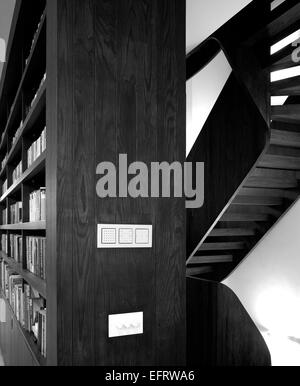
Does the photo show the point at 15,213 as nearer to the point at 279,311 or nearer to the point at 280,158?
the point at 280,158

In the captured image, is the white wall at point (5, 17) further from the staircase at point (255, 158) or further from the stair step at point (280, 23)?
the stair step at point (280, 23)

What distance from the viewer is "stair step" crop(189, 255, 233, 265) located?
15.5 feet

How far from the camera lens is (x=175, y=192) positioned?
1.68m

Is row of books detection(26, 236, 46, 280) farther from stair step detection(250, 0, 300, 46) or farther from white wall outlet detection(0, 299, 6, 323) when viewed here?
stair step detection(250, 0, 300, 46)

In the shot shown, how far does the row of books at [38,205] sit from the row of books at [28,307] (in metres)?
0.42

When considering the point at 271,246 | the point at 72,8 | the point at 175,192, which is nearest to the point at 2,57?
the point at 72,8

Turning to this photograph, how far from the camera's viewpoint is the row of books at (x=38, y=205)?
6.99ft

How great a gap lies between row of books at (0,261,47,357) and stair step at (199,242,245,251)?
6.56 ft

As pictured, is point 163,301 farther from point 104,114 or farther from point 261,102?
point 261,102

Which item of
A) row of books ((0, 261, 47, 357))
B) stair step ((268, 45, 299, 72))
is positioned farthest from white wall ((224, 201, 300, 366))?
row of books ((0, 261, 47, 357))

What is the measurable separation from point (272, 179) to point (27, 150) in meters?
2.32

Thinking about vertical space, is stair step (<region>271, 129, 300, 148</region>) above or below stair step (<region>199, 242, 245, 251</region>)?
above

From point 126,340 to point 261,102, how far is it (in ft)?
7.72

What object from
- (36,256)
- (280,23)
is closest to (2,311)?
(36,256)
